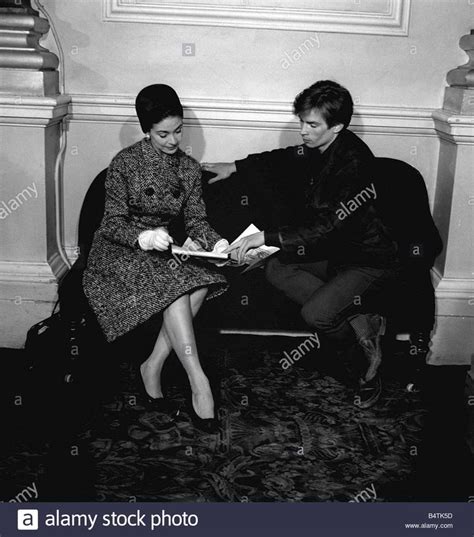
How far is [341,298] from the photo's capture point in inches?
128

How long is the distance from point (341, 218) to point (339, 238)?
0.13 metres

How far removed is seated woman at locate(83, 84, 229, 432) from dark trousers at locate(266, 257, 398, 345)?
433mm

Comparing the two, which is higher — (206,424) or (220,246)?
(220,246)

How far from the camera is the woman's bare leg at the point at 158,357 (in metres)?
3.10

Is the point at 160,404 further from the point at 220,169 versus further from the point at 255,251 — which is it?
the point at 220,169

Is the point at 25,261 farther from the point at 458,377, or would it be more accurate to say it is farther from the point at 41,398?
the point at 458,377

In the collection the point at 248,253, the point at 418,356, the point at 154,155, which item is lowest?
the point at 418,356

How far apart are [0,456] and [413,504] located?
155cm

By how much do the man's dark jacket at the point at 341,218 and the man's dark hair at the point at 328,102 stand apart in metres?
0.11

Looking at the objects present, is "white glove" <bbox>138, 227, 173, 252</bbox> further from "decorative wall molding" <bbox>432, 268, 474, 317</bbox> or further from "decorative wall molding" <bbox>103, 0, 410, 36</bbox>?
"decorative wall molding" <bbox>432, 268, 474, 317</bbox>

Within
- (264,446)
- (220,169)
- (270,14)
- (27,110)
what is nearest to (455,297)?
(220,169)

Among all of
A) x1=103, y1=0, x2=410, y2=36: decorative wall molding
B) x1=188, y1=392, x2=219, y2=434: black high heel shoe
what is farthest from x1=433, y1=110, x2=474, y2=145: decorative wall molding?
x1=188, y1=392, x2=219, y2=434: black high heel shoe

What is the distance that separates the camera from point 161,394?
A: 10.5 ft

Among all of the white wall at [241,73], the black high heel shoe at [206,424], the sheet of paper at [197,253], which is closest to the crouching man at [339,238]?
the sheet of paper at [197,253]
